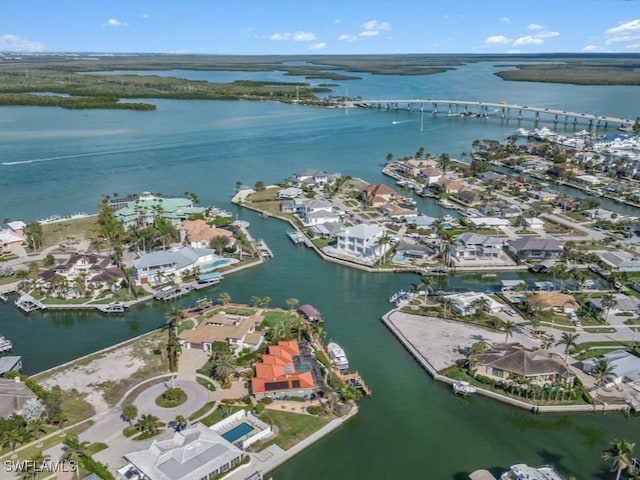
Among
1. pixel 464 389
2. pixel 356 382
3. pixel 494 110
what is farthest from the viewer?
pixel 494 110

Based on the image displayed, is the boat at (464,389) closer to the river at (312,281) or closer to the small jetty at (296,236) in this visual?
the river at (312,281)

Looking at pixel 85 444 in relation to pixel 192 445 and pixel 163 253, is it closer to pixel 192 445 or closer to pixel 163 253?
pixel 192 445

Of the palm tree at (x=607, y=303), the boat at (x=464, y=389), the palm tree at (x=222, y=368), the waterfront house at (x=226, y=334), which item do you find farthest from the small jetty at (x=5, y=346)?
the palm tree at (x=607, y=303)

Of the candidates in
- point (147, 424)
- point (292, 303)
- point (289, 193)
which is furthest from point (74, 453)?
point (289, 193)

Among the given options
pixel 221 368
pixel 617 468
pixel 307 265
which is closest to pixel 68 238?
pixel 307 265

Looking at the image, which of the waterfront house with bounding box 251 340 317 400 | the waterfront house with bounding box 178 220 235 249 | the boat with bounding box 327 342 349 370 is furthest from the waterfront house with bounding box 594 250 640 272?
the waterfront house with bounding box 178 220 235 249

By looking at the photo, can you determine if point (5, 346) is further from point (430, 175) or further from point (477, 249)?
point (430, 175)
